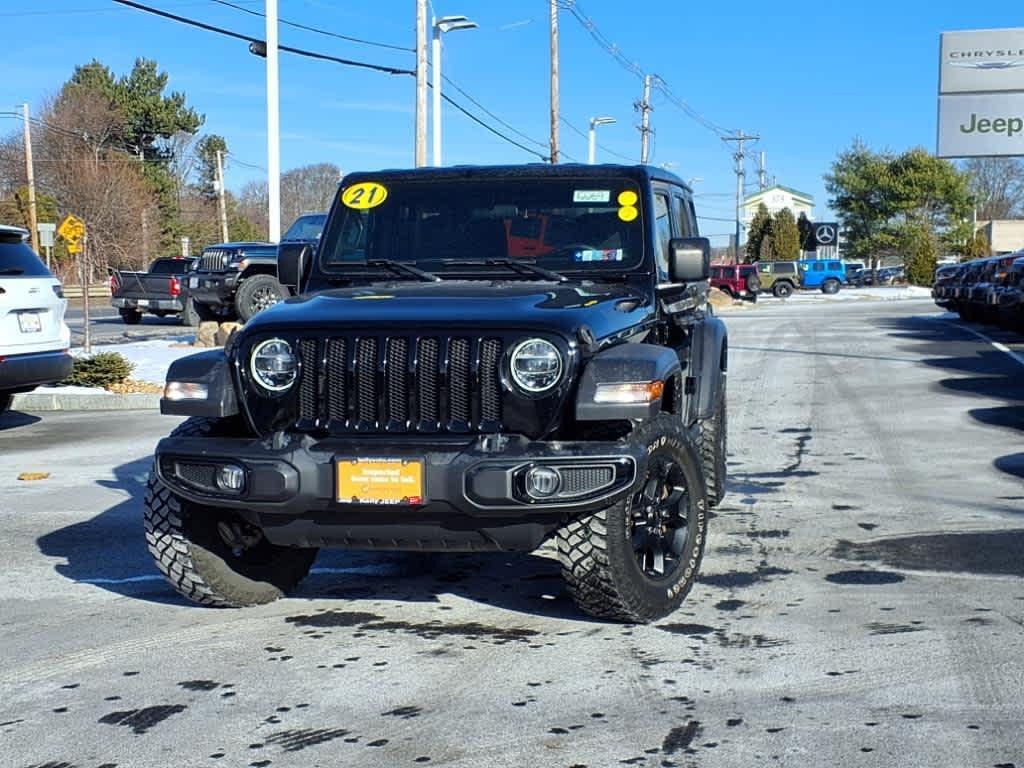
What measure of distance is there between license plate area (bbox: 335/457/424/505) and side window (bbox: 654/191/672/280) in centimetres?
207

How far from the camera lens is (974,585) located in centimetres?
591

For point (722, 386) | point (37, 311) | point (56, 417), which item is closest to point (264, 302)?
point (56, 417)

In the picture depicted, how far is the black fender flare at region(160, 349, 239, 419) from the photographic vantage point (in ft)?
16.7

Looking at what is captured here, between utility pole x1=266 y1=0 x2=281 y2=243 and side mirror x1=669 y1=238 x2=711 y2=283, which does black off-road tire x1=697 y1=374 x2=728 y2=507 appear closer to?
side mirror x1=669 y1=238 x2=711 y2=283

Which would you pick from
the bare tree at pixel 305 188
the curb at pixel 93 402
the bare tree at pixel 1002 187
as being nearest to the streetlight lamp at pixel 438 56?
the curb at pixel 93 402

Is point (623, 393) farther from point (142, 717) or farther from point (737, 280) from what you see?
point (737, 280)

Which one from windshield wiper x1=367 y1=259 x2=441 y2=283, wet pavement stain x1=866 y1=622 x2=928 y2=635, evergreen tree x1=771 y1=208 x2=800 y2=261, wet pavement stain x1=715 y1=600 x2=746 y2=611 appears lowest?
wet pavement stain x1=715 y1=600 x2=746 y2=611

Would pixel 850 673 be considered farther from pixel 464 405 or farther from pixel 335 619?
pixel 335 619

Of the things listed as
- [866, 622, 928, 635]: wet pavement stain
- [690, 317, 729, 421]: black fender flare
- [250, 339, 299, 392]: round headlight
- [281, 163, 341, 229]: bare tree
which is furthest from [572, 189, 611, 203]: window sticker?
[281, 163, 341, 229]: bare tree

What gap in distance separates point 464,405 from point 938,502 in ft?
14.0

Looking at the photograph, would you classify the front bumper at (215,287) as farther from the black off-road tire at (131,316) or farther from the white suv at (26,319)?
the black off-road tire at (131,316)

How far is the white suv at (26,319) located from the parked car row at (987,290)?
47.6 ft

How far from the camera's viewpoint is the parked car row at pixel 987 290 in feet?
69.5

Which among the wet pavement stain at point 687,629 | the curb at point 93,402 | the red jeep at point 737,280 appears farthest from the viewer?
the red jeep at point 737,280
